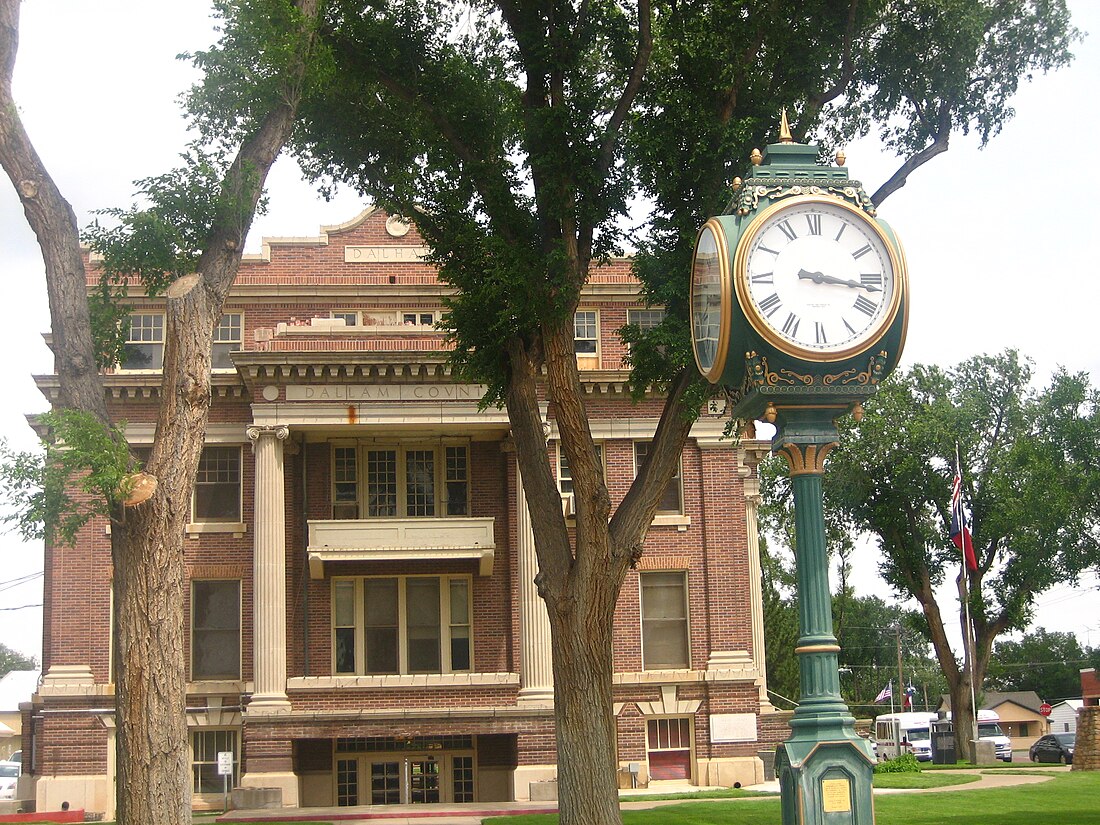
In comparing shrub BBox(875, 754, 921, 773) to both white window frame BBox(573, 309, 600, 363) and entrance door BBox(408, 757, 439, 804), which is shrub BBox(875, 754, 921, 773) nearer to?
entrance door BBox(408, 757, 439, 804)

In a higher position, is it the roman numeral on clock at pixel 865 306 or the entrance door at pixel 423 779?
the roman numeral on clock at pixel 865 306

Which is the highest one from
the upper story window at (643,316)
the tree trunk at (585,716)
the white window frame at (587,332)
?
the upper story window at (643,316)

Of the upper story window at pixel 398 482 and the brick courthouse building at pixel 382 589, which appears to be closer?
the brick courthouse building at pixel 382 589

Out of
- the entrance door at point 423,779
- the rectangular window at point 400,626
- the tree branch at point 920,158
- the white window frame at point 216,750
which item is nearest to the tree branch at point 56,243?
the tree branch at point 920,158

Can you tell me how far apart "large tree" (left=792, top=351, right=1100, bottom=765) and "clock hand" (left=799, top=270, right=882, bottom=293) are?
36097 millimetres

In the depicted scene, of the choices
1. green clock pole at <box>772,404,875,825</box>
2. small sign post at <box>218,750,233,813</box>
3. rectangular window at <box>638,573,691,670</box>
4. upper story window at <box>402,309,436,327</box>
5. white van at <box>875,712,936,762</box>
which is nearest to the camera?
green clock pole at <box>772,404,875,825</box>

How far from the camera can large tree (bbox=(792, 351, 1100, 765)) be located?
148 ft

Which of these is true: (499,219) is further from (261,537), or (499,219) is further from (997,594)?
(997,594)

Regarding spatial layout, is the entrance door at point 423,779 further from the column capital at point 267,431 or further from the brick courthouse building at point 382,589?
the column capital at point 267,431

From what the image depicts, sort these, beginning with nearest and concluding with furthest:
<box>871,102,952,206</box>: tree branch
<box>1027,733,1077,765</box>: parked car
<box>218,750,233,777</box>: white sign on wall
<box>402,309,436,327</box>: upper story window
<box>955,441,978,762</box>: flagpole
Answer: <box>871,102,952,206</box>: tree branch, <box>218,750,233,777</box>: white sign on wall, <box>402,309,436,327</box>: upper story window, <box>955,441,978,762</box>: flagpole, <box>1027,733,1077,765</box>: parked car

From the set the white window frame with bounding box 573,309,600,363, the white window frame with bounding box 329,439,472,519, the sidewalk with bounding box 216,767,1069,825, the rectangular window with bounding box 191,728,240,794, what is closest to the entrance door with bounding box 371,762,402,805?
the sidewalk with bounding box 216,767,1069,825

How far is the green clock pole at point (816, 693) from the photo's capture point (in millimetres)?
9242

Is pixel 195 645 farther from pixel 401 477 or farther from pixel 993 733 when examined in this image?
pixel 993 733

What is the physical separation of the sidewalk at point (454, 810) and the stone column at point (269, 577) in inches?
107
